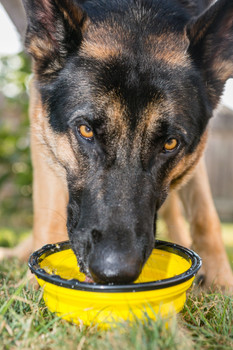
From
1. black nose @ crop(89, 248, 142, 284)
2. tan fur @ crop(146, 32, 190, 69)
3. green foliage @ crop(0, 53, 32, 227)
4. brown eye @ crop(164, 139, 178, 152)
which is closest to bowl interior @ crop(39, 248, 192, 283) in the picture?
black nose @ crop(89, 248, 142, 284)

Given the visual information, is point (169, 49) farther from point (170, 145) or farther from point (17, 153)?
point (17, 153)

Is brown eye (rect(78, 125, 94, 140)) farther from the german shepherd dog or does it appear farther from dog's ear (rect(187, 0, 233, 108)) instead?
dog's ear (rect(187, 0, 233, 108))

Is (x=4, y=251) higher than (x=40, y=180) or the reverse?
the reverse

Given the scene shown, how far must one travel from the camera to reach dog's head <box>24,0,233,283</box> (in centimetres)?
197

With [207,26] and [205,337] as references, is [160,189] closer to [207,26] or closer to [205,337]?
[205,337]

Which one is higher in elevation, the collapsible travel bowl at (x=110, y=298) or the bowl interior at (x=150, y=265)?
the collapsible travel bowl at (x=110, y=298)

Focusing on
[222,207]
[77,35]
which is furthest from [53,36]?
[222,207]

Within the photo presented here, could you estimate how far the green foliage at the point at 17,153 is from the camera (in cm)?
646

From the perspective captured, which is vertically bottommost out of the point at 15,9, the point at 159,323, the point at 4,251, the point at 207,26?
the point at 4,251

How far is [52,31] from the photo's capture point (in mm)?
2598

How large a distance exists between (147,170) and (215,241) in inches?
48.2

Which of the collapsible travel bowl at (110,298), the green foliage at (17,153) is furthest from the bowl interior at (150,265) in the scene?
the green foliage at (17,153)

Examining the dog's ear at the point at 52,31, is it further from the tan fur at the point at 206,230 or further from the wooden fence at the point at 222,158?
the wooden fence at the point at 222,158

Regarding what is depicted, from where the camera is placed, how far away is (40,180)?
3.23 m
